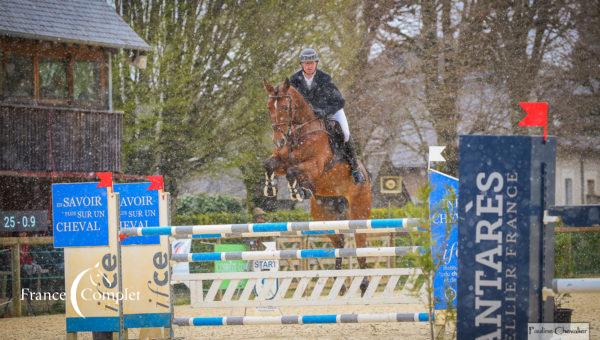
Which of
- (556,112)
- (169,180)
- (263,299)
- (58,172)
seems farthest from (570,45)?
(263,299)

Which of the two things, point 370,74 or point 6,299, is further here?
point 370,74

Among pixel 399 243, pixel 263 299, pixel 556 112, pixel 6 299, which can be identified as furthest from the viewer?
pixel 556 112

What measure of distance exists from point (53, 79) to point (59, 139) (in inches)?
48.3

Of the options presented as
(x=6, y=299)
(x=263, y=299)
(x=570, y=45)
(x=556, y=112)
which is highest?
(x=570, y=45)

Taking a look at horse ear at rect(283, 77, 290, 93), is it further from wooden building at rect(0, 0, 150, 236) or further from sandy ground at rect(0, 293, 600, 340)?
wooden building at rect(0, 0, 150, 236)

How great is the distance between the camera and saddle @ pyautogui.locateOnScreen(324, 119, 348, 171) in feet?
28.9

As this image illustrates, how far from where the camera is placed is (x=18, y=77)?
1623 centimetres

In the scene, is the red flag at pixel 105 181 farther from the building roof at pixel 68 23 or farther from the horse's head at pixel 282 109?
the building roof at pixel 68 23

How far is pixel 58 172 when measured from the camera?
16297mm

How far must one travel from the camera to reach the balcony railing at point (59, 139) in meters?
15.9

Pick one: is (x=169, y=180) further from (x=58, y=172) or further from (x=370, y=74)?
(x=370, y=74)

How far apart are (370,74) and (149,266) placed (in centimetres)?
1460

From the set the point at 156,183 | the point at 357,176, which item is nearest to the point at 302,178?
the point at 357,176

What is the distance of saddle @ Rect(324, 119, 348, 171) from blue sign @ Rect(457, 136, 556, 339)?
4674 mm
